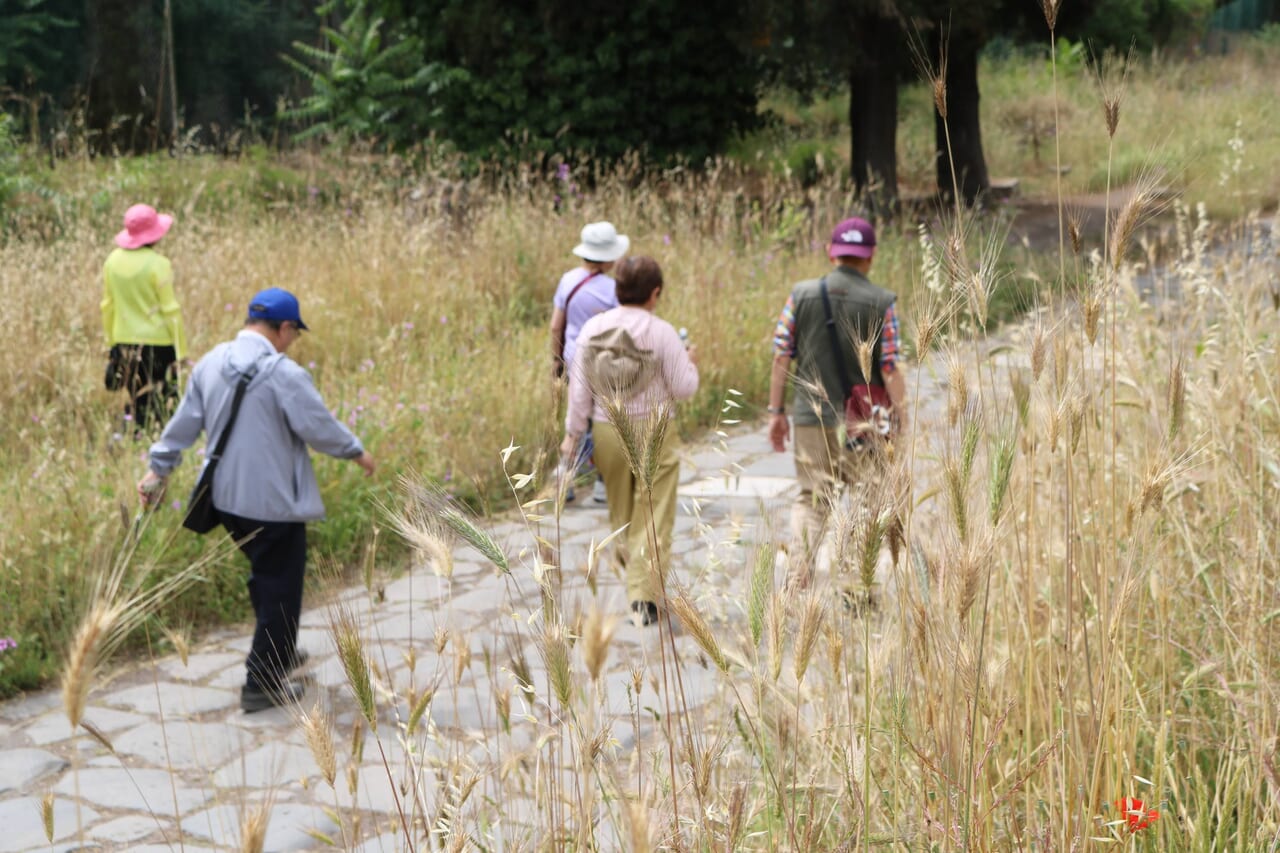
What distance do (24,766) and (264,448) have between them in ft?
4.05

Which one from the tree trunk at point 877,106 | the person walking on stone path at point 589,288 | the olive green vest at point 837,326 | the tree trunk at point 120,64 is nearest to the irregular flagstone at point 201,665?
the person walking on stone path at point 589,288

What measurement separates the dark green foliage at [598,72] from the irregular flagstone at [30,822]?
503 inches

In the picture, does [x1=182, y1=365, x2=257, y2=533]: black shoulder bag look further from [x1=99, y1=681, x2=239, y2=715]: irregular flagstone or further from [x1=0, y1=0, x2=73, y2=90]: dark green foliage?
[x1=0, y1=0, x2=73, y2=90]: dark green foliage

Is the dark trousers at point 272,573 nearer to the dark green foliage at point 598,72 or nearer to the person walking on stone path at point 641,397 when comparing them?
the person walking on stone path at point 641,397

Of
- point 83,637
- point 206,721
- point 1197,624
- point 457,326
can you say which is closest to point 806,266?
point 457,326

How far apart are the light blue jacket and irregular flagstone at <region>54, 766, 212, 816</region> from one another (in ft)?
3.08

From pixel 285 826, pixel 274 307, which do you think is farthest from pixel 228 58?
pixel 285 826

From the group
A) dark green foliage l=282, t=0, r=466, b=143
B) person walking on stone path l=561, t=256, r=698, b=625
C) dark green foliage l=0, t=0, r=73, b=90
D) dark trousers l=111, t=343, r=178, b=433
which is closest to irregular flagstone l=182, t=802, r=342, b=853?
person walking on stone path l=561, t=256, r=698, b=625

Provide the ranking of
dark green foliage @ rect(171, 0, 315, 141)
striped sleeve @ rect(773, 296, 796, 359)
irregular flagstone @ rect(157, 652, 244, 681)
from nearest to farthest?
irregular flagstone @ rect(157, 652, 244, 681) < striped sleeve @ rect(773, 296, 796, 359) < dark green foliage @ rect(171, 0, 315, 141)

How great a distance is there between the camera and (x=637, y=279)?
520 cm

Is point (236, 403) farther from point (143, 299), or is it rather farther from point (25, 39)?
point (25, 39)

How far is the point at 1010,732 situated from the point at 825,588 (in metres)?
0.90

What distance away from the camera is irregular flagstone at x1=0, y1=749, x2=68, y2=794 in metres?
4.09

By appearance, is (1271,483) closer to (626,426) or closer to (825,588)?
(825,588)
